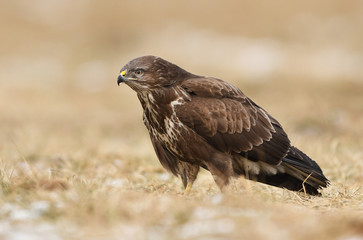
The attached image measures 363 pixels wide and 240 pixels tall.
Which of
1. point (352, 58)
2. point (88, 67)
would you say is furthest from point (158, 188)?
point (88, 67)

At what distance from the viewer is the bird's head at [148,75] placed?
5.48 m

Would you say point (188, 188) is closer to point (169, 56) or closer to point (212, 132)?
point (212, 132)

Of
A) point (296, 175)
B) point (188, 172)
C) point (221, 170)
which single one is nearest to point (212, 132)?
point (221, 170)

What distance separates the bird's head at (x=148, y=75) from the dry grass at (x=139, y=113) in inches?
38.4

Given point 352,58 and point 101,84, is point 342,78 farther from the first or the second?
point 101,84

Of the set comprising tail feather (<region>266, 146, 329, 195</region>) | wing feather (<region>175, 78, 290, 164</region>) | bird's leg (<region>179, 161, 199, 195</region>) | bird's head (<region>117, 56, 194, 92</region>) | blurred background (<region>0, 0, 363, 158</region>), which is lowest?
tail feather (<region>266, 146, 329, 195</region>)

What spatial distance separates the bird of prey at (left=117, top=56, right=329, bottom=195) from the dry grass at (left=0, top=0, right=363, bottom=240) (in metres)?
0.21

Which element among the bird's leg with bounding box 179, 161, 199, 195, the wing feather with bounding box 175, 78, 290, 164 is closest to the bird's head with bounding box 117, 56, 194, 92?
the wing feather with bounding box 175, 78, 290, 164

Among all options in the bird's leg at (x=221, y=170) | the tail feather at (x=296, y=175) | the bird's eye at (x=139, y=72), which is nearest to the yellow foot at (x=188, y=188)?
the bird's leg at (x=221, y=170)

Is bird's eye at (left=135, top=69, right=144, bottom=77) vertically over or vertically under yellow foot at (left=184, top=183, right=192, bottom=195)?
over

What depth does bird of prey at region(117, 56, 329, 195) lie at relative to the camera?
529cm

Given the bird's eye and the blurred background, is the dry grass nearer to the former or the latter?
the blurred background

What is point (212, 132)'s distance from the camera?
17.4 feet

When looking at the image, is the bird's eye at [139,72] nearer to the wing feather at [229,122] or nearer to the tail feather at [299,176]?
the wing feather at [229,122]
